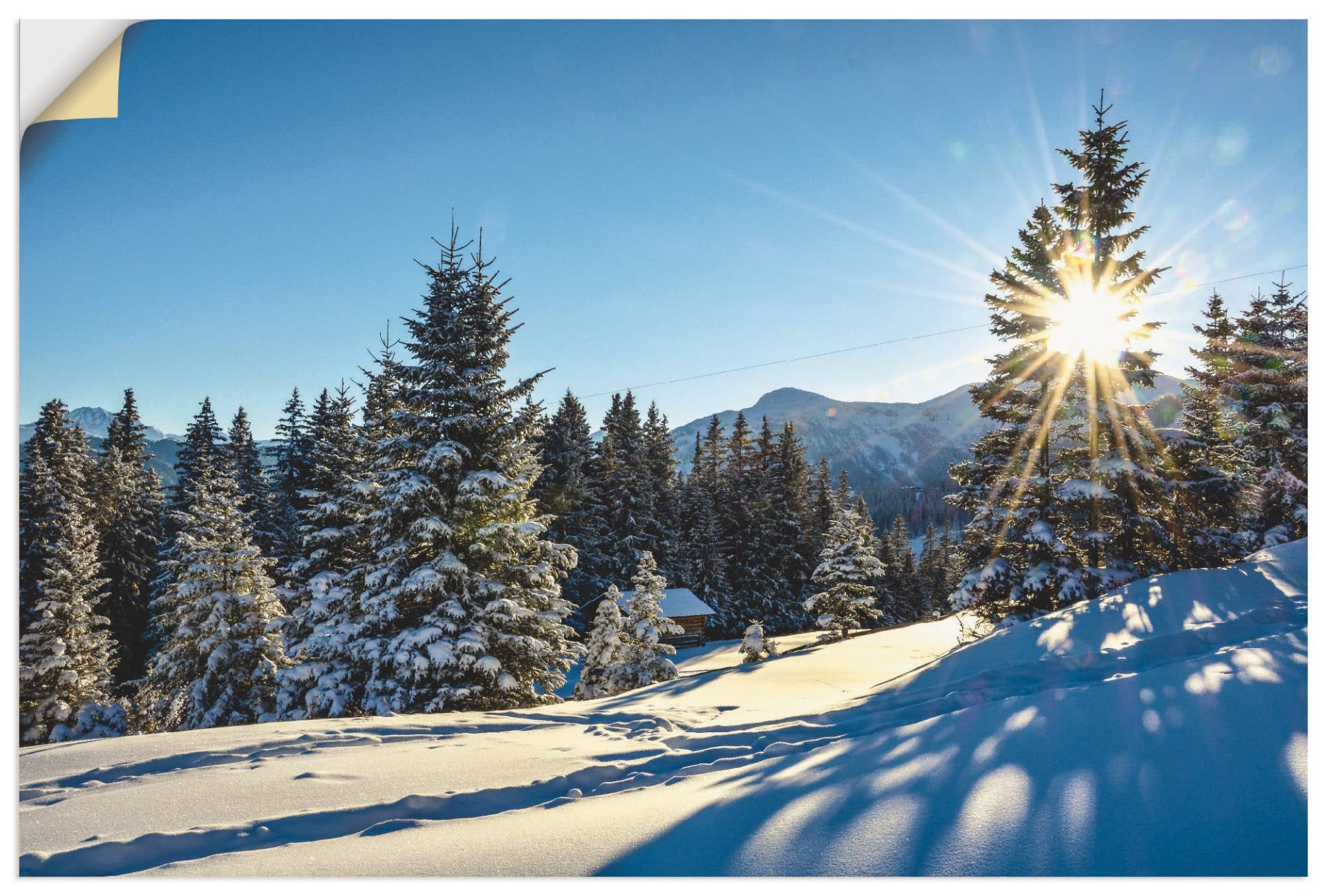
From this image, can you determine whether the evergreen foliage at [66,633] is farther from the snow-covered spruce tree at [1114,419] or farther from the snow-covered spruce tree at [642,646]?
the snow-covered spruce tree at [1114,419]

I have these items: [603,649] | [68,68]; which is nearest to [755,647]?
[603,649]

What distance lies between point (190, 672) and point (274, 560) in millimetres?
3358

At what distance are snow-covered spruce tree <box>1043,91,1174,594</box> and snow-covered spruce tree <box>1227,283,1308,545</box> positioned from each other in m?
1.72

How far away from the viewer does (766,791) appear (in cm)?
325

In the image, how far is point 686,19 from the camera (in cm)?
454

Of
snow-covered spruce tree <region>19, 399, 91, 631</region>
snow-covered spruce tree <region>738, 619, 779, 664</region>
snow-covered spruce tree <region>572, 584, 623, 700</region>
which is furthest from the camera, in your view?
snow-covered spruce tree <region>738, 619, 779, 664</region>

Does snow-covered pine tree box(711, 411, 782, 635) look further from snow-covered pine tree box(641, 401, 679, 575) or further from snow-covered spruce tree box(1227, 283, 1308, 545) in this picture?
snow-covered spruce tree box(1227, 283, 1308, 545)

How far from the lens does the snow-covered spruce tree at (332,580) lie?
11.2 m

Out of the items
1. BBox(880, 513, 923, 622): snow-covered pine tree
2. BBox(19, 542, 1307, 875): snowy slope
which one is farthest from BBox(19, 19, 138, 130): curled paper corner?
BBox(880, 513, 923, 622): snow-covered pine tree

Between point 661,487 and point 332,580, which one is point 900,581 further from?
point 332,580

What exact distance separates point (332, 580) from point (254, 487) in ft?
72.8

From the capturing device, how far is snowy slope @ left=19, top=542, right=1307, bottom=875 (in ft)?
8.70

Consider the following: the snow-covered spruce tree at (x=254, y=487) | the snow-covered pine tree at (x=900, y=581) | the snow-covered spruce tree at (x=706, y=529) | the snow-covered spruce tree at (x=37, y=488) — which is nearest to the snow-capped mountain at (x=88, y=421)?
the snow-covered spruce tree at (x=37, y=488)
